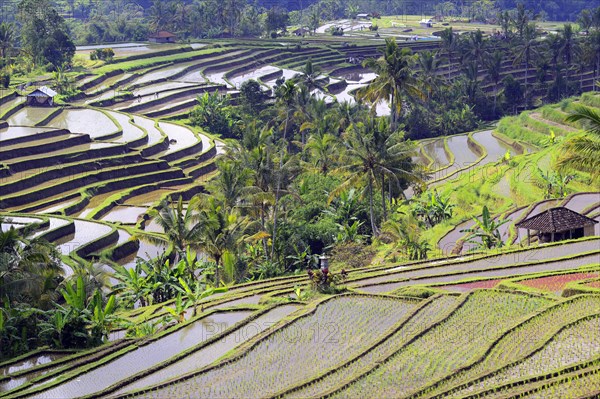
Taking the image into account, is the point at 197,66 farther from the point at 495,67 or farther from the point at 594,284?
the point at 594,284

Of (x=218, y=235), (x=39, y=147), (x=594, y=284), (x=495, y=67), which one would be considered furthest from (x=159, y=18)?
(x=594, y=284)

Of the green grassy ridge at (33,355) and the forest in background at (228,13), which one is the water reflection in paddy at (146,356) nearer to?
the green grassy ridge at (33,355)

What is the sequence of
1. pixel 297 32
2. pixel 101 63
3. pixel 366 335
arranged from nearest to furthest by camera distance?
pixel 366 335 → pixel 101 63 → pixel 297 32

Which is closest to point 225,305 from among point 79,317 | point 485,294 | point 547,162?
point 79,317

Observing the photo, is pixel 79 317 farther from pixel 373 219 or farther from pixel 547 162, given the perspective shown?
pixel 547 162

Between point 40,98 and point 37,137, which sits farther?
point 40,98

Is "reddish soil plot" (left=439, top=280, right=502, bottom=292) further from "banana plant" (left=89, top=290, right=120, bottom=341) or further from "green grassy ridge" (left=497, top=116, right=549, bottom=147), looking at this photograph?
"green grassy ridge" (left=497, top=116, right=549, bottom=147)
